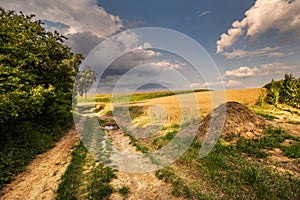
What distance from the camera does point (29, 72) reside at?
1108 cm

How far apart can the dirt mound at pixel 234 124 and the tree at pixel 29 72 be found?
9455 mm

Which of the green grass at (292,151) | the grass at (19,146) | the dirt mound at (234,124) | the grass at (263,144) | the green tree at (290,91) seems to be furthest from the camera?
the green tree at (290,91)

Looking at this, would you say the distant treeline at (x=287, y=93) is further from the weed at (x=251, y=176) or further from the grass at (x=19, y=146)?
the grass at (x=19, y=146)

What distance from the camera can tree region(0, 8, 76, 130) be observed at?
7.53 meters

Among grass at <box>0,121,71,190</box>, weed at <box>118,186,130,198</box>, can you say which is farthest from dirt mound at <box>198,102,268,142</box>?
grass at <box>0,121,71,190</box>

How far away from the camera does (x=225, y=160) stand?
695 cm

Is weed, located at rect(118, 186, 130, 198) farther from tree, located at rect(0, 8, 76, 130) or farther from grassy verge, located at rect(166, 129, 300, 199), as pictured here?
tree, located at rect(0, 8, 76, 130)

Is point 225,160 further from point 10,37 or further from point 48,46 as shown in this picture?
point 48,46

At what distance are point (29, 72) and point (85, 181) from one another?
8.85 m

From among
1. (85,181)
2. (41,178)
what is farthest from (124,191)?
(41,178)

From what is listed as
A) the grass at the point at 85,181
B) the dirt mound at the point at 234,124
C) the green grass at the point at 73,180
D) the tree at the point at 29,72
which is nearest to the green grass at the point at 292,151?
the dirt mound at the point at 234,124

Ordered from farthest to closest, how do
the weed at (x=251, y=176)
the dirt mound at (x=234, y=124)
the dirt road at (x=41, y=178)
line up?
the dirt mound at (x=234, y=124), the dirt road at (x=41, y=178), the weed at (x=251, y=176)

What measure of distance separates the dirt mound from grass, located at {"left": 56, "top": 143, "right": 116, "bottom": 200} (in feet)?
19.5

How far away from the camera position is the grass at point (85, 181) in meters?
5.21
